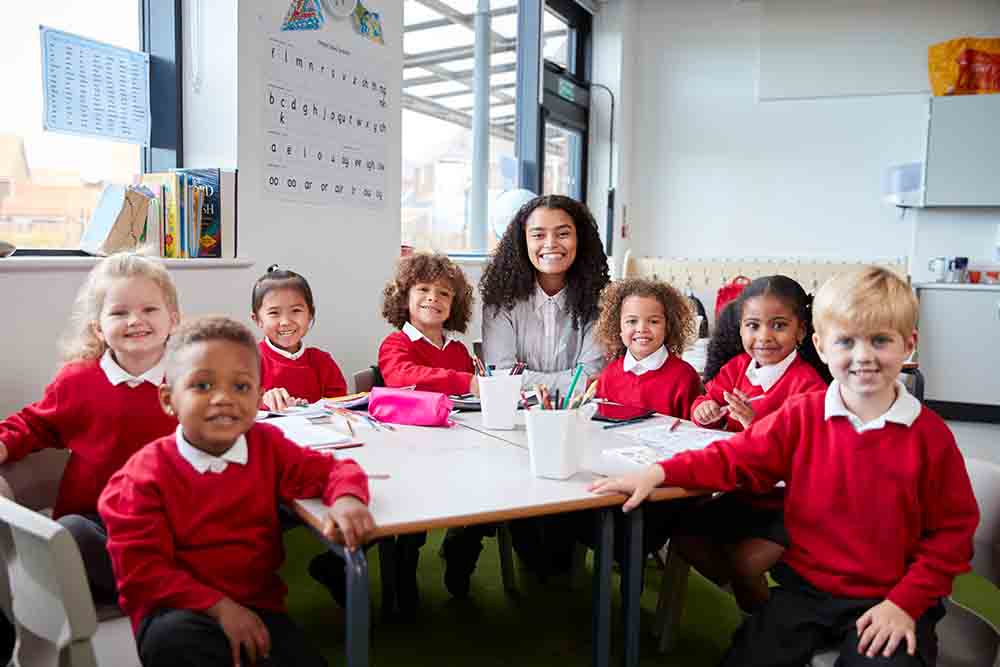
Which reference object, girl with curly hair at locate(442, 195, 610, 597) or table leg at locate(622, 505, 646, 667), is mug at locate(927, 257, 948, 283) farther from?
table leg at locate(622, 505, 646, 667)

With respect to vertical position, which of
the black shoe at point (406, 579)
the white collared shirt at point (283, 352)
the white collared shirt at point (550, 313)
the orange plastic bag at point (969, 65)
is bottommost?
the black shoe at point (406, 579)

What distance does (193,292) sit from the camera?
2658 mm

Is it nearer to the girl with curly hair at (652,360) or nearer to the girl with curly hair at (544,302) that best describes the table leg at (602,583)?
the girl with curly hair at (652,360)

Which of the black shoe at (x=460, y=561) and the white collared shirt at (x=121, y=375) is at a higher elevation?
the white collared shirt at (x=121, y=375)

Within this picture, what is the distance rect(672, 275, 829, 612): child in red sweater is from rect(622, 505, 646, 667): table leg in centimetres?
29

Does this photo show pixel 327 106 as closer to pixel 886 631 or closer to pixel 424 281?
pixel 424 281

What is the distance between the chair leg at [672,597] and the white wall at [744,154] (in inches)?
179

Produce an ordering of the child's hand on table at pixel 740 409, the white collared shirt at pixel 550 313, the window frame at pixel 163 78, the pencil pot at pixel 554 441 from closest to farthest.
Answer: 1. the pencil pot at pixel 554 441
2. the child's hand on table at pixel 740 409
3. the white collared shirt at pixel 550 313
4. the window frame at pixel 163 78

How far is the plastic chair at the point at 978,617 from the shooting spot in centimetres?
141

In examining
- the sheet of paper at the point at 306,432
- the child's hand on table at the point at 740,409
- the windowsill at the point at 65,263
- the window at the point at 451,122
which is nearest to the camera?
the sheet of paper at the point at 306,432

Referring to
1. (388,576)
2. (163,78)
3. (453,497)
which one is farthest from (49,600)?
(163,78)

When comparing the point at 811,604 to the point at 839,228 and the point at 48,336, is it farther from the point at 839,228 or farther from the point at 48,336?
the point at 839,228

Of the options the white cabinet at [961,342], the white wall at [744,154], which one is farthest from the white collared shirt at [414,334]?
the white wall at [744,154]

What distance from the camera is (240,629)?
1236 mm
